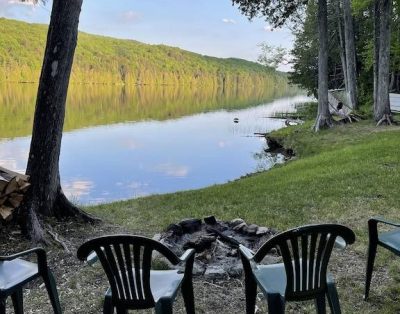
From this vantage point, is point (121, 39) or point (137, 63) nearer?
point (137, 63)

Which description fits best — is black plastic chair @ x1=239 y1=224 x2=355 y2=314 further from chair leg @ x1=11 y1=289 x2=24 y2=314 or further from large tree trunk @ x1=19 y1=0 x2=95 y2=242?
large tree trunk @ x1=19 y1=0 x2=95 y2=242

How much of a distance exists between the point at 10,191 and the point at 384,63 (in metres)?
14.6

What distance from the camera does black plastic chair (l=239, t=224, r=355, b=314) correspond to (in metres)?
2.43

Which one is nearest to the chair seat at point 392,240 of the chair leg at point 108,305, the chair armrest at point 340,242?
the chair armrest at point 340,242

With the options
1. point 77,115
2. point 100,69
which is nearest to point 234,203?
point 77,115

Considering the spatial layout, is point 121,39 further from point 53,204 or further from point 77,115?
point 53,204

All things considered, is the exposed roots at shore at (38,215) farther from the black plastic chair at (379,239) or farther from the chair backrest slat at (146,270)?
the black plastic chair at (379,239)

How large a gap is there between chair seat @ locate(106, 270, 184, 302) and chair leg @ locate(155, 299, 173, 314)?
37 mm

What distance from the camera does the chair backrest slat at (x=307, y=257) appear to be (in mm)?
2426

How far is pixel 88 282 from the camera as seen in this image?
3.90 metres

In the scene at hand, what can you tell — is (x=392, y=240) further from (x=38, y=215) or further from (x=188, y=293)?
(x=38, y=215)

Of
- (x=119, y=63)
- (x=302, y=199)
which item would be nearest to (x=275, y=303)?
(x=302, y=199)

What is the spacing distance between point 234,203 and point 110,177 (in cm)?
799

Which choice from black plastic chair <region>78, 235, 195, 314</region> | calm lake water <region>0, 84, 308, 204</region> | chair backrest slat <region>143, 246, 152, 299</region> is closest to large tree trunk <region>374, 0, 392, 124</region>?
calm lake water <region>0, 84, 308, 204</region>
